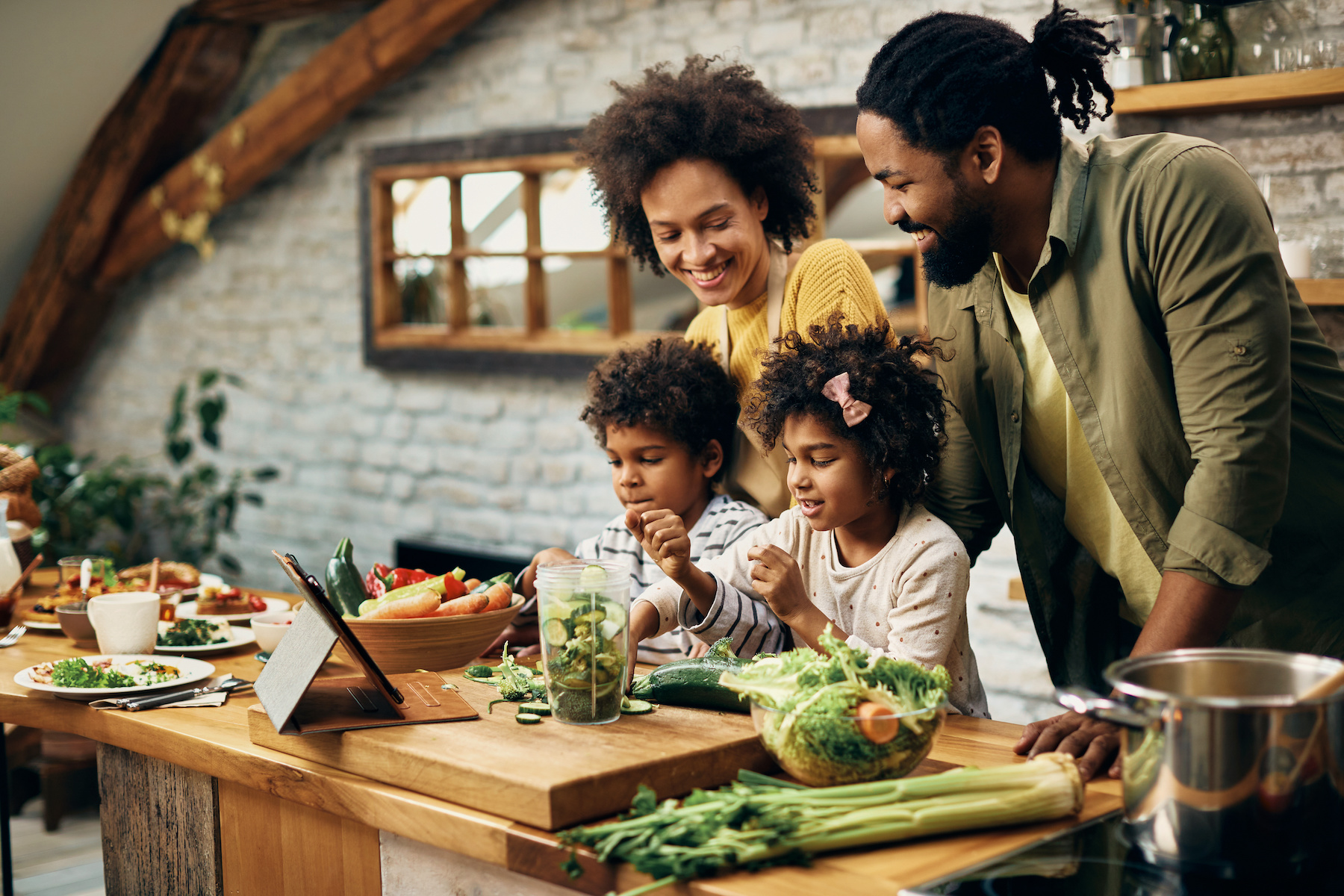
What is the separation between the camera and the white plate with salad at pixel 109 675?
1934 millimetres

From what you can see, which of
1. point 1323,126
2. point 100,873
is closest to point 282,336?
point 100,873

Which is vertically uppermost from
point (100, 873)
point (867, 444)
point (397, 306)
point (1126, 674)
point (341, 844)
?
point (397, 306)

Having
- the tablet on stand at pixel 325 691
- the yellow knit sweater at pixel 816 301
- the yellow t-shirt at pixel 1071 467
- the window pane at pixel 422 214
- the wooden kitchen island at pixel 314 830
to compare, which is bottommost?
the wooden kitchen island at pixel 314 830

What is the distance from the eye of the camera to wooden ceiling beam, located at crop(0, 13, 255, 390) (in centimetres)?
555

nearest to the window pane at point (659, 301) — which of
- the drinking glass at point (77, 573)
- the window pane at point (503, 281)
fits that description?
the window pane at point (503, 281)

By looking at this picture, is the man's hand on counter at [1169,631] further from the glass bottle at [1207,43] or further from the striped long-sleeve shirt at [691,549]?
the glass bottle at [1207,43]

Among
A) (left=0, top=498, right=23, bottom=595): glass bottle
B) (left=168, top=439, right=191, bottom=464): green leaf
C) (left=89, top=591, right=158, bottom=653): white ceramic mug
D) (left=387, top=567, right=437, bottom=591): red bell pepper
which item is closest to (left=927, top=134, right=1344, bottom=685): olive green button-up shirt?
(left=387, top=567, right=437, bottom=591): red bell pepper

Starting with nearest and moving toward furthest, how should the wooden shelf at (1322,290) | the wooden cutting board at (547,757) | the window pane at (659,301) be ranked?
the wooden cutting board at (547,757) < the wooden shelf at (1322,290) < the window pane at (659,301)

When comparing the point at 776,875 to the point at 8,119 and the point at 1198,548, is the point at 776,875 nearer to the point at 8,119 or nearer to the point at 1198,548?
the point at 1198,548

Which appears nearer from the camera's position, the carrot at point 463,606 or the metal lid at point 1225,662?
the metal lid at point 1225,662

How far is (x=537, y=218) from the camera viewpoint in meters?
4.84

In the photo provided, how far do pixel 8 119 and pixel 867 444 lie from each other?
486 centimetres

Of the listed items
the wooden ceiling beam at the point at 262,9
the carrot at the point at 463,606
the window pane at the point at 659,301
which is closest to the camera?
the carrot at the point at 463,606

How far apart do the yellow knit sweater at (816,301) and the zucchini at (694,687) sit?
699 millimetres
